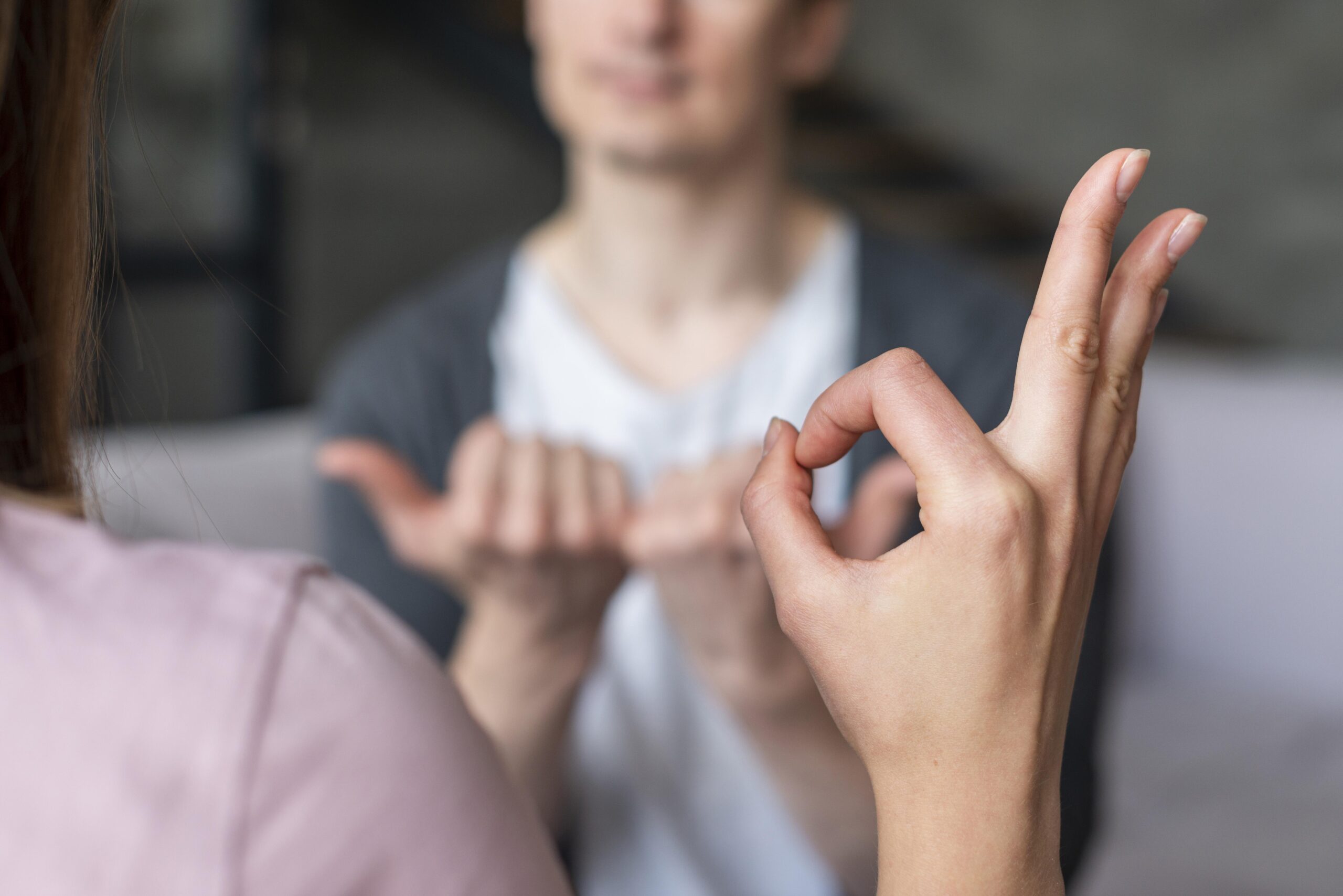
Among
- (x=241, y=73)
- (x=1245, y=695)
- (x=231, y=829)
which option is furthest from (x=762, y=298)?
(x=241, y=73)

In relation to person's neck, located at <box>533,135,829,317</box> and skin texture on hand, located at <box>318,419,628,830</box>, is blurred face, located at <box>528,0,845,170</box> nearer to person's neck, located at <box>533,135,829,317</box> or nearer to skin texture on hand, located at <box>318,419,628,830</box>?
person's neck, located at <box>533,135,829,317</box>

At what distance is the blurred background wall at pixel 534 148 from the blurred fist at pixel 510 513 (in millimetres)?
1700

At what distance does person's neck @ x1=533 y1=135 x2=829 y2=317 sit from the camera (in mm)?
815

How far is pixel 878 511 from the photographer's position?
0.54m

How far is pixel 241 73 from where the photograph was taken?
283 cm

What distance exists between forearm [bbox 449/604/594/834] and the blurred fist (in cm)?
4

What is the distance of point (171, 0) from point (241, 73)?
217mm

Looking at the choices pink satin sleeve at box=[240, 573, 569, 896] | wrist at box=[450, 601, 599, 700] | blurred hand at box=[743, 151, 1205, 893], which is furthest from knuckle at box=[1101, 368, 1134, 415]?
wrist at box=[450, 601, 599, 700]

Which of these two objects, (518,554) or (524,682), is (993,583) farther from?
(524,682)

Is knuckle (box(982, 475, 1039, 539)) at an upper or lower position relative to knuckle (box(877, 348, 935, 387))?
lower

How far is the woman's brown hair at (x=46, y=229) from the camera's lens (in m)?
0.31

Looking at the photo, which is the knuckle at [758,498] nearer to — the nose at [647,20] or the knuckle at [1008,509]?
the knuckle at [1008,509]

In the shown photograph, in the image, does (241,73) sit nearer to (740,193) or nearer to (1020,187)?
(1020,187)

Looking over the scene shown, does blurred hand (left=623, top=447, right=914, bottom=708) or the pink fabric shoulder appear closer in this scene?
the pink fabric shoulder
